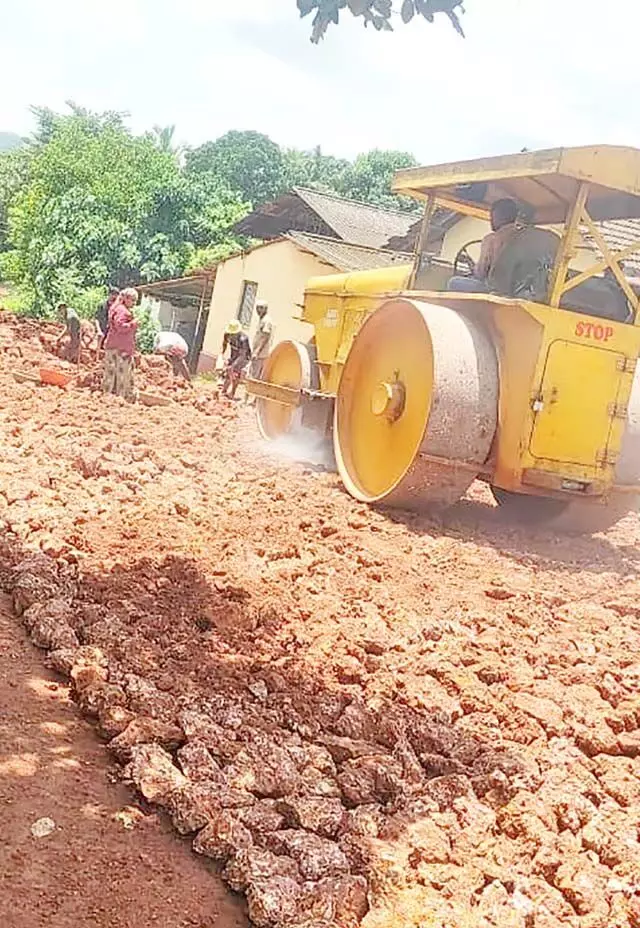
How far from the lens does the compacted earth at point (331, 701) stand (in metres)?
2.78

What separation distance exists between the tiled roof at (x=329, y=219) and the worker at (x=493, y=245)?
15151 mm

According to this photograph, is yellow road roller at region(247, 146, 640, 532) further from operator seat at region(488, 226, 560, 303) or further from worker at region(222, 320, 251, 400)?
worker at region(222, 320, 251, 400)

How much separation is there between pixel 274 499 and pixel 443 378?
1339mm

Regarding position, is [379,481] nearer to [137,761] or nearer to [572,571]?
[572,571]

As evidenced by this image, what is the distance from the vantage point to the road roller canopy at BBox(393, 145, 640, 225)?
5828 millimetres

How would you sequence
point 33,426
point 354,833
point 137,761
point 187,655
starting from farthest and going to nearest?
point 33,426 → point 187,655 → point 137,761 → point 354,833

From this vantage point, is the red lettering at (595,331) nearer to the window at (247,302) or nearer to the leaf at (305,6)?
the leaf at (305,6)

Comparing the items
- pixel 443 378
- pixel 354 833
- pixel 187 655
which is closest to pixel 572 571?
pixel 443 378

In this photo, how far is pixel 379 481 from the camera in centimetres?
683

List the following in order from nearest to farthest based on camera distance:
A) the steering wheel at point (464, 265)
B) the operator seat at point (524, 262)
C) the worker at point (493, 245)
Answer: the operator seat at point (524, 262)
the worker at point (493, 245)
the steering wheel at point (464, 265)

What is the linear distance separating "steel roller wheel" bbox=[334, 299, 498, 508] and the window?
1568cm

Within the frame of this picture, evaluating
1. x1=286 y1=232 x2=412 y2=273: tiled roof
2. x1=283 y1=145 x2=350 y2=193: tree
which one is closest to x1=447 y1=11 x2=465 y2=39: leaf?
x1=286 y1=232 x2=412 y2=273: tiled roof

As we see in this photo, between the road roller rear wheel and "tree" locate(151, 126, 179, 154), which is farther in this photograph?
"tree" locate(151, 126, 179, 154)

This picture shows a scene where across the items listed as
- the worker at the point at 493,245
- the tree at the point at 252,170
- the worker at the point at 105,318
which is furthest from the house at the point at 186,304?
the worker at the point at 493,245
